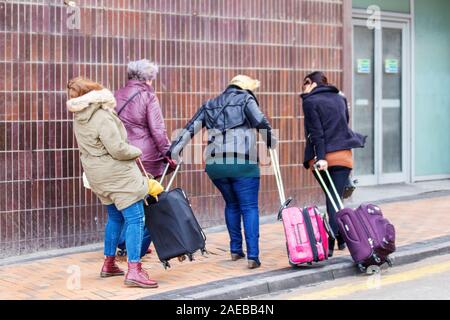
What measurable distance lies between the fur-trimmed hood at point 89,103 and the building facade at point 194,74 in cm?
170

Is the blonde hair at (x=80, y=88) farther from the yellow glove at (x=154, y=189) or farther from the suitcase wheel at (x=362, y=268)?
the suitcase wheel at (x=362, y=268)

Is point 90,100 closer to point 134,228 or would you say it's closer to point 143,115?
point 134,228

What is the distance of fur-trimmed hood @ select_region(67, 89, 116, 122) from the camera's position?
7219mm

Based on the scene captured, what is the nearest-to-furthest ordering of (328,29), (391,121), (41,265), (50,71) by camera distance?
(41,265), (50,71), (328,29), (391,121)

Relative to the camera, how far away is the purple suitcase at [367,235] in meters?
7.85

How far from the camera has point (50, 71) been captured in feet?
29.5

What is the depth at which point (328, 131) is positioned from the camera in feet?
27.9

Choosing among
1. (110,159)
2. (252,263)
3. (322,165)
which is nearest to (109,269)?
(110,159)

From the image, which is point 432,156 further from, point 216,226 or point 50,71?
point 50,71

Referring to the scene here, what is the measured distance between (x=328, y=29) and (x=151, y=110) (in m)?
3.84

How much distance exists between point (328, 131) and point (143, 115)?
1.75m
